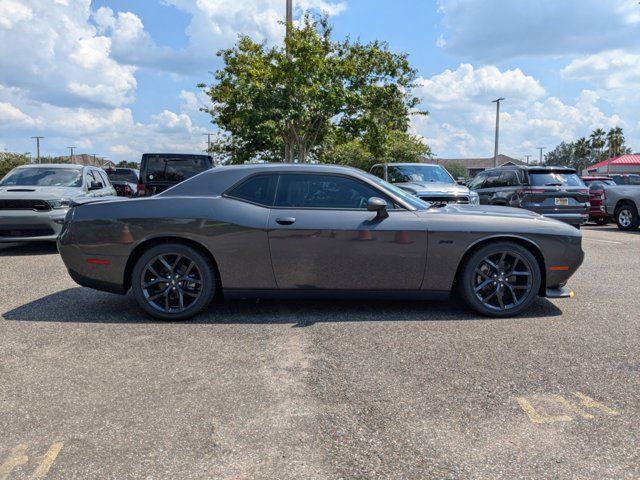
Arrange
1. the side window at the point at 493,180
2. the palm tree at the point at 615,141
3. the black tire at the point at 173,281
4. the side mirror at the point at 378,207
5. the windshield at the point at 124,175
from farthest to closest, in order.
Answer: the palm tree at the point at 615,141
the windshield at the point at 124,175
the side window at the point at 493,180
the black tire at the point at 173,281
the side mirror at the point at 378,207

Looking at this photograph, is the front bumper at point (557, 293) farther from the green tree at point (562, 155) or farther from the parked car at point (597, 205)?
the green tree at point (562, 155)

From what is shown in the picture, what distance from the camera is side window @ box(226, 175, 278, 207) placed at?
4.87m

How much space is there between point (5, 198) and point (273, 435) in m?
7.85

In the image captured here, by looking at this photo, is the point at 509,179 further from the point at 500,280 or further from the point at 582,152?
the point at 582,152

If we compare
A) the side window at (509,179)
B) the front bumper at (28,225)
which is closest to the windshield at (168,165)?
the front bumper at (28,225)

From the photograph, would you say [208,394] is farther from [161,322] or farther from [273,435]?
[161,322]

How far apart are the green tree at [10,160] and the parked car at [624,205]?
60.9 metres

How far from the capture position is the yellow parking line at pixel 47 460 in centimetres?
235

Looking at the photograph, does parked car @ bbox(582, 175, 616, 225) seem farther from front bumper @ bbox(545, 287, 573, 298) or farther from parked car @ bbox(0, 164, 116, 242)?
parked car @ bbox(0, 164, 116, 242)

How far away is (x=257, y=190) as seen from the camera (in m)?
4.90

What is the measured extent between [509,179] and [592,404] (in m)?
9.98

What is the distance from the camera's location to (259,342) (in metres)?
4.15

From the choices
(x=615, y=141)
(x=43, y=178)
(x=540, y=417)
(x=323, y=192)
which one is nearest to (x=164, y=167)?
(x=43, y=178)

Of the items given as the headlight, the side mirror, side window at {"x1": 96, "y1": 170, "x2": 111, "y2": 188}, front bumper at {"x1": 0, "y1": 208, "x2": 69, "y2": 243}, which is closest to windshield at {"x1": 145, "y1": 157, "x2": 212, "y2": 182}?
side window at {"x1": 96, "y1": 170, "x2": 111, "y2": 188}
